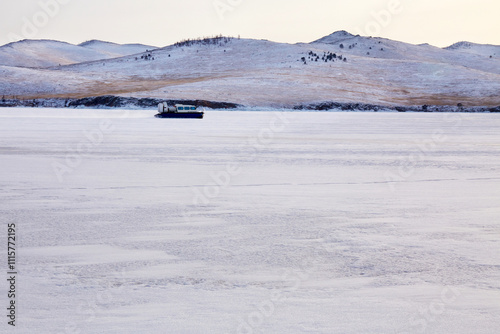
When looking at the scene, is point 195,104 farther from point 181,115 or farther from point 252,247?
point 252,247

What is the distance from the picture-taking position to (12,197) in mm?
11898

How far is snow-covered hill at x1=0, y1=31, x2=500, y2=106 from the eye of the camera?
89.4 meters

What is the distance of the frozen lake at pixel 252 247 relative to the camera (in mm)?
5773

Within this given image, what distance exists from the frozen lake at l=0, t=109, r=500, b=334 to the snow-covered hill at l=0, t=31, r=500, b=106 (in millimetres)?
64159

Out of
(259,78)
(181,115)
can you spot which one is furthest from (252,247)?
(259,78)

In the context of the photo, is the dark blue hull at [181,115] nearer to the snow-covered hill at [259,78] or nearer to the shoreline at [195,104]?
the shoreline at [195,104]

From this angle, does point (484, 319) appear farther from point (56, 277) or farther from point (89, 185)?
point (89, 185)

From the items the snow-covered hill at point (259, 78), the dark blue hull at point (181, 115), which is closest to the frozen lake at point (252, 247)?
the dark blue hull at point (181, 115)

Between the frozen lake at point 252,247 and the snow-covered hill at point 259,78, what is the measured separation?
64.2 m

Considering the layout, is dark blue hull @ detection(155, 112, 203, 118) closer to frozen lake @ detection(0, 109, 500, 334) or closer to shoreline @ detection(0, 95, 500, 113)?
shoreline @ detection(0, 95, 500, 113)

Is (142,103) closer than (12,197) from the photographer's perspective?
No

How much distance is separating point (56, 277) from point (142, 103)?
6975cm

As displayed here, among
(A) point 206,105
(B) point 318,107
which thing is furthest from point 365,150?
(B) point 318,107

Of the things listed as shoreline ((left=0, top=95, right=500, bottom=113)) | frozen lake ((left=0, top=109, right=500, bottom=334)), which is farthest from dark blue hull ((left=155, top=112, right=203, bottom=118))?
frozen lake ((left=0, top=109, right=500, bottom=334))
